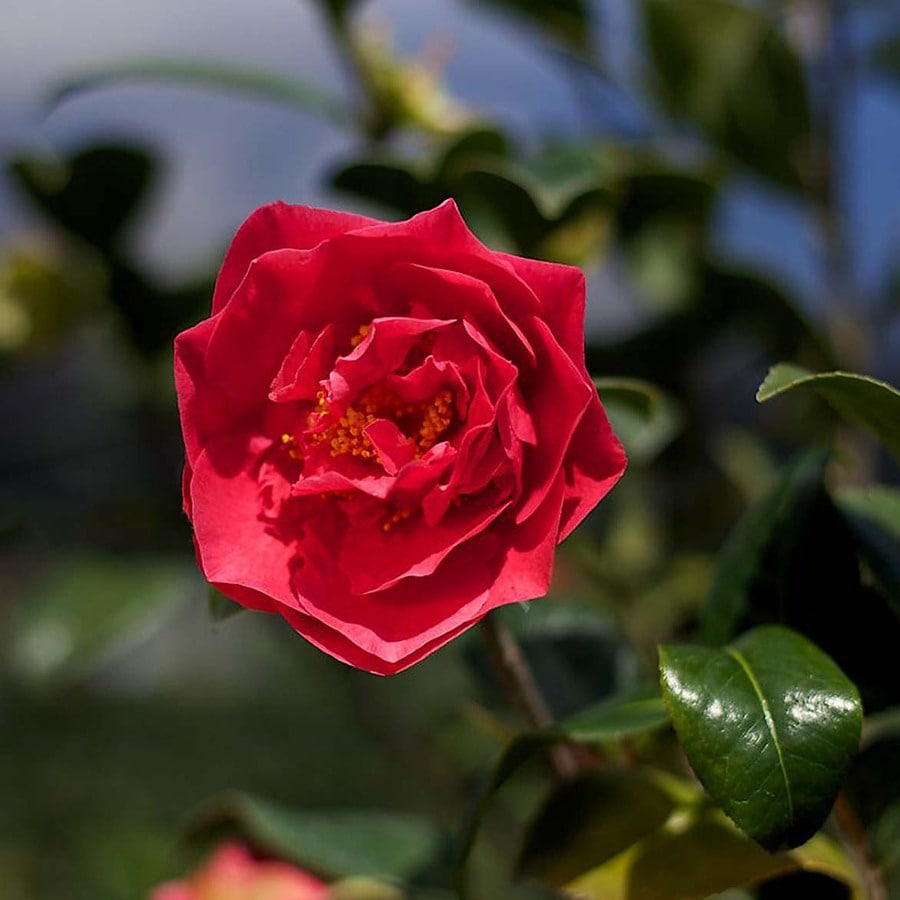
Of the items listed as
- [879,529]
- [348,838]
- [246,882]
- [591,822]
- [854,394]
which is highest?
[854,394]

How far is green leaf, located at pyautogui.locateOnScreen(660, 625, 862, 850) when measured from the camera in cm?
42

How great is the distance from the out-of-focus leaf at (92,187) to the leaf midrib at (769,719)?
2.26 feet

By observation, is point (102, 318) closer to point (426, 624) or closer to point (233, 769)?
point (426, 624)

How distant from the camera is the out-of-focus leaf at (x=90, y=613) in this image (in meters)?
0.91

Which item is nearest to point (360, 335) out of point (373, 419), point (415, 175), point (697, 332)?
point (373, 419)

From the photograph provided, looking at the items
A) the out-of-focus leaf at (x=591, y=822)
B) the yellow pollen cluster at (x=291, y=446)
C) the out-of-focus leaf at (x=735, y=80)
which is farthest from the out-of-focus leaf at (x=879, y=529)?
the out-of-focus leaf at (x=735, y=80)

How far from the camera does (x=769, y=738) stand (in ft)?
1.40

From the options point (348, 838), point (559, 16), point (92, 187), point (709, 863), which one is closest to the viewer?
point (709, 863)

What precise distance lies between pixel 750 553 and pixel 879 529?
0.19 feet

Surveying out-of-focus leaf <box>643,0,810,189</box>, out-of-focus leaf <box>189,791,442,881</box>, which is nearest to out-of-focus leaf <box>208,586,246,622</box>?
out-of-focus leaf <box>189,791,442,881</box>

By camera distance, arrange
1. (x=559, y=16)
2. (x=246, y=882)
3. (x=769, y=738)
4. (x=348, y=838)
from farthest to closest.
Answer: (x=559, y=16) → (x=246, y=882) → (x=348, y=838) → (x=769, y=738)

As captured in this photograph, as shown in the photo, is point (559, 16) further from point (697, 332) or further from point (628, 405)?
point (628, 405)

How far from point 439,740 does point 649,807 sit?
0.62 meters

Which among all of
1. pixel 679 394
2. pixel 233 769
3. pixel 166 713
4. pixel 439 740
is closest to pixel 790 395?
pixel 679 394
